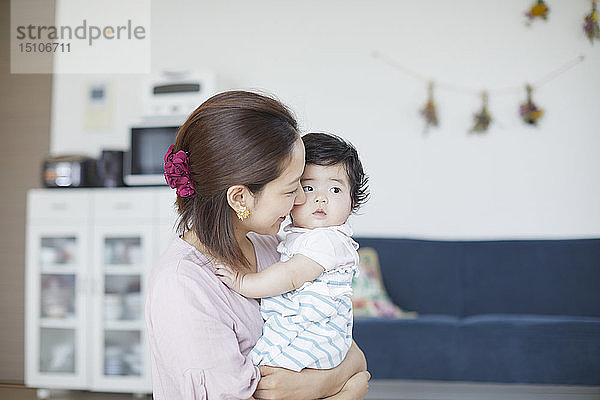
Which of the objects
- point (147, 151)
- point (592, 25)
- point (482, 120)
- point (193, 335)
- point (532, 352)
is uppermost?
point (592, 25)

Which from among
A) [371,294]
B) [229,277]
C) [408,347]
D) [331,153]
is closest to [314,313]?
[229,277]

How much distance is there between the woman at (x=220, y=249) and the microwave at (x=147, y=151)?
2.63 metres

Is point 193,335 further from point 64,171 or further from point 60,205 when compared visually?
point 64,171

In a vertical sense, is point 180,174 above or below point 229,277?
above

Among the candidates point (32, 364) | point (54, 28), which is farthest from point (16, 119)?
point (32, 364)

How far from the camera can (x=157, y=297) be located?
1244 millimetres

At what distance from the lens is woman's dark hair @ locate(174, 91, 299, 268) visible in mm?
1265

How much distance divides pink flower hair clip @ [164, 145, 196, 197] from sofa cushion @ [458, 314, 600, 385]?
2379 mm

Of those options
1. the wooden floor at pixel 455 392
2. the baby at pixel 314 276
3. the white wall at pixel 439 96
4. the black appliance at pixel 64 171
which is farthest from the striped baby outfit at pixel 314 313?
the black appliance at pixel 64 171

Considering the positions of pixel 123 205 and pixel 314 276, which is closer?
pixel 314 276

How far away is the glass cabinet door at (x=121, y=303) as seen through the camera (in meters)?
3.83

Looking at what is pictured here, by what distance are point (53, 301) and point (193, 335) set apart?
119 inches

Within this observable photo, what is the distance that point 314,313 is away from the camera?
4.57ft

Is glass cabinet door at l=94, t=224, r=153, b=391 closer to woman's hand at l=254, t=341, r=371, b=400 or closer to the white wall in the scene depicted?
the white wall
